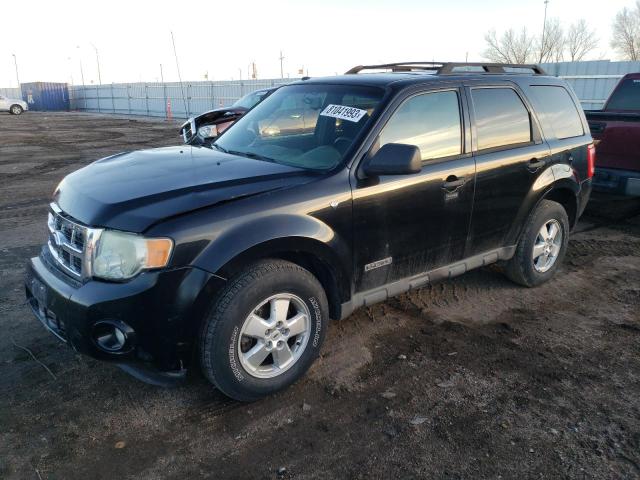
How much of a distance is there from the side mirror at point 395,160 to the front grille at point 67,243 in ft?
5.62

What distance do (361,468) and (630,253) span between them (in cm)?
487

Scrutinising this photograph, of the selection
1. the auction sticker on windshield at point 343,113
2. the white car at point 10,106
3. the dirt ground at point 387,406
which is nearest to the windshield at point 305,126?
the auction sticker on windshield at point 343,113

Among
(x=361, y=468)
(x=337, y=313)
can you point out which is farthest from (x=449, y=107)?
(x=361, y=468)

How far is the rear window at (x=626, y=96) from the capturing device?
27.0 ft

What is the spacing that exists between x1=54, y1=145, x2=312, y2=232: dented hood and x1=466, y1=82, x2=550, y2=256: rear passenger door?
1.56m

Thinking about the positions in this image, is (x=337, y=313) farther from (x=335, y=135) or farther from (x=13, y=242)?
(x=13, y=242)

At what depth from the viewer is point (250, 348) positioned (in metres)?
3.12

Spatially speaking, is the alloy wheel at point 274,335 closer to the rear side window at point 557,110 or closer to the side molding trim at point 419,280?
the side molding trim at point 419,280

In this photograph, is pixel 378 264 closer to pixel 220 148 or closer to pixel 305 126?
pixel 305 126

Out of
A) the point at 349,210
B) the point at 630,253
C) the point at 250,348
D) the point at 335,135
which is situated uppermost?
the point at 335,135

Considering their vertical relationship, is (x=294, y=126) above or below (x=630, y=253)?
above

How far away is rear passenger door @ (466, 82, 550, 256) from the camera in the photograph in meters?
4.06

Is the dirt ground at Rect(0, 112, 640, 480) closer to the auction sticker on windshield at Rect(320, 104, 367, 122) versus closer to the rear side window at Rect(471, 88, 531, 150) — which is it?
the rear side window at Rect(471, 88, 531, 150)

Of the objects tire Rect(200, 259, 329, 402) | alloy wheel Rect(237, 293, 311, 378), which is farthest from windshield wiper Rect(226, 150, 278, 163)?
alloy wheel Rect(237, 293, 311, 378)
